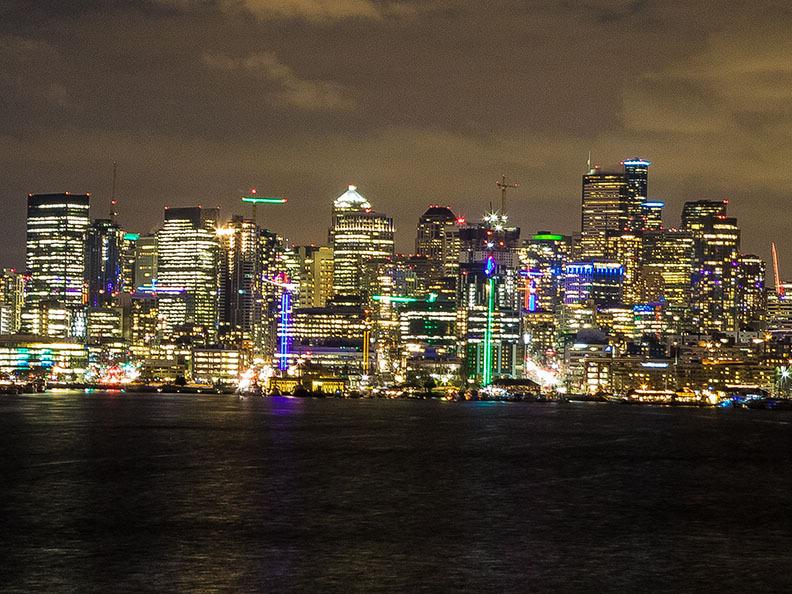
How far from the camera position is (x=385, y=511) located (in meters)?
54.0

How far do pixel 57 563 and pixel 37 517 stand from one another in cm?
1022

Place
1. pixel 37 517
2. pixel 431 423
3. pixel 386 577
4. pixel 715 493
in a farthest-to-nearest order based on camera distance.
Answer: pixel 431 423
pixel 715 493
pixel 37 517
pixel 386 577

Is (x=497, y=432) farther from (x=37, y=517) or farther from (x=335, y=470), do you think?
(x=37, y=517)

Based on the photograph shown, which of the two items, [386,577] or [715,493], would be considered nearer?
[386,577]

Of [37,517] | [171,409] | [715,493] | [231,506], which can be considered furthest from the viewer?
[171,409]

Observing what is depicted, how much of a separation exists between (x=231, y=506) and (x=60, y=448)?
103ft

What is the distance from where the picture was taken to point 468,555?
Result: 43.8 meters

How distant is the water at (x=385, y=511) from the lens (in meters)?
40.3

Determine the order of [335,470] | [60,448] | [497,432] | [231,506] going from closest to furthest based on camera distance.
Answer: [231,506] < [335,470] < [60,448] < [497,432]

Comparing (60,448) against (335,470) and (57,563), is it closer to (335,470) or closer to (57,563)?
(335,470)

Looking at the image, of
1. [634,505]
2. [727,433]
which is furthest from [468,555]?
[727,433]

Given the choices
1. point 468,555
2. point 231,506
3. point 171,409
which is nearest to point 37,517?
point 231,506

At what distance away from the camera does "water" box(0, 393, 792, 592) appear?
40.3 metres

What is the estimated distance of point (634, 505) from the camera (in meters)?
58.0
